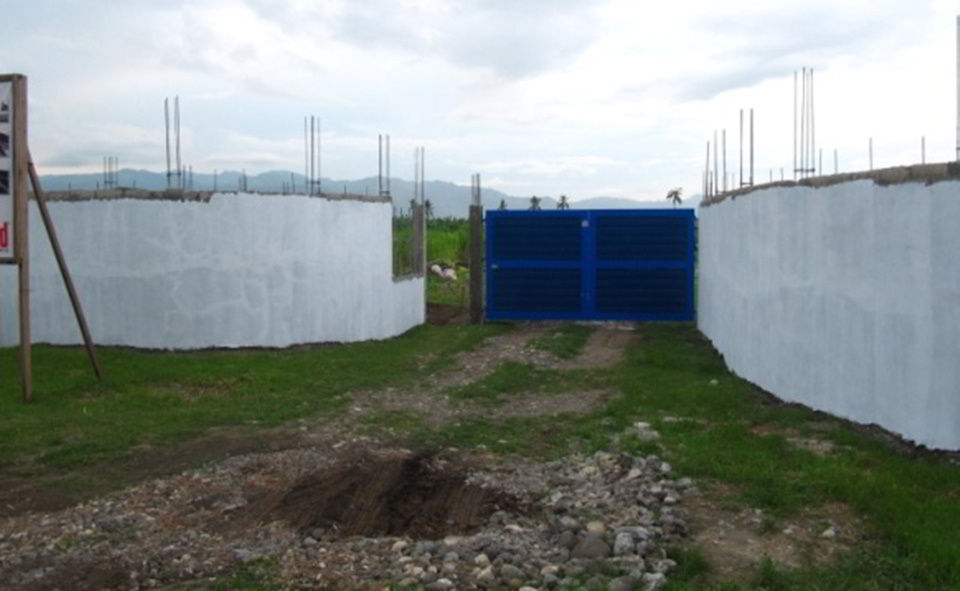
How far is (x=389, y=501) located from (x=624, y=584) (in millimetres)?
2206

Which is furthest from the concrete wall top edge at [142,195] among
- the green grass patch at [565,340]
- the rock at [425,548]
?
the rock at [425,548]

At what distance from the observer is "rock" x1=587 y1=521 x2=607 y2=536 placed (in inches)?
244

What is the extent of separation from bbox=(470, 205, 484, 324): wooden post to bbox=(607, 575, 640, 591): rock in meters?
14.6

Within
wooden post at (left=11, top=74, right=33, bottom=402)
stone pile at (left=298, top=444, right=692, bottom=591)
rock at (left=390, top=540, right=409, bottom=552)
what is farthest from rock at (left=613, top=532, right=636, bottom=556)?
wooden post at (left=11, top=74, right=33, bottom=402)

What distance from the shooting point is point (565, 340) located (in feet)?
54.8

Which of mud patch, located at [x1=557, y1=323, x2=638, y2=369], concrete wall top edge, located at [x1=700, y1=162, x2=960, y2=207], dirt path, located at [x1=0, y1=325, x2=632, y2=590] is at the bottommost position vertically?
dirt path, located at [x1=0, y1=325, x2=632, y2=590]

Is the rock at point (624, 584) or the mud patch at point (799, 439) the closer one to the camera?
the rock at point (624, 584)

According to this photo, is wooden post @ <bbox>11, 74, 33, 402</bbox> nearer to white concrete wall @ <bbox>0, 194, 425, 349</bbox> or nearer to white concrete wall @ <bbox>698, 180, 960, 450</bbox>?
white concrete wall @ <bbox>0, 194, 425, 349</bbox>

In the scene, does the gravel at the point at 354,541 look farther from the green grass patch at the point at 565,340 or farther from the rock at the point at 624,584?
the green grass patch at the point at 565,340

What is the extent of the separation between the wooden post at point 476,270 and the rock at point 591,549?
13995mm

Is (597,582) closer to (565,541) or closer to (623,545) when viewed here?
(623,545)

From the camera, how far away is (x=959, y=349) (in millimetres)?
7512

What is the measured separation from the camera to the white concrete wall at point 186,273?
1488cm

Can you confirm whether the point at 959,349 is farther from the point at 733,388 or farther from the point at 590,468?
the point at 733,388
